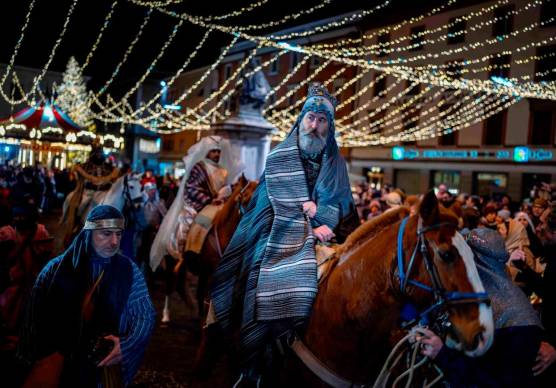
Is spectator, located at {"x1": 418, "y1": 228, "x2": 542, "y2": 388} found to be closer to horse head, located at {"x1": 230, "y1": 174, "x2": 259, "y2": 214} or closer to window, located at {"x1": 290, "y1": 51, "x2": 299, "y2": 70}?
horse head, located at {"x1": 230, "y1": 174, "x2": 259, "y2": 214}

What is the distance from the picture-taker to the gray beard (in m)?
3.93

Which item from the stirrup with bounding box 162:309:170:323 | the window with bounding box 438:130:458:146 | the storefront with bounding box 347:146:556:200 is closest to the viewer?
the stirrup with bounding box 162:309:170:323

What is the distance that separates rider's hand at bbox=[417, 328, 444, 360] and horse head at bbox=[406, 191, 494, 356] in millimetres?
320

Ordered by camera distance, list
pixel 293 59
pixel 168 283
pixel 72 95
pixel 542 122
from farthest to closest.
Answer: pixel 72 95, pixel 293 59, pixel 542 122, pixel 168 283

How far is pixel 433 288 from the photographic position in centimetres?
268

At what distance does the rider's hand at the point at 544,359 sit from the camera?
344 cm

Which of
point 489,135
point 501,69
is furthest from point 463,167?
point 501,69

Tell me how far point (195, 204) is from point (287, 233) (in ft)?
13.7

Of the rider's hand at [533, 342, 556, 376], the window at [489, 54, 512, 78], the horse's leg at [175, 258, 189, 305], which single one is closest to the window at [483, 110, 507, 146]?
the window at [489, 54, 512, 78]

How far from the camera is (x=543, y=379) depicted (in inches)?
145

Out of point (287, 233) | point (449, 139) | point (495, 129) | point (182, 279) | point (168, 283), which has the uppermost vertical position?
point (495, 129)

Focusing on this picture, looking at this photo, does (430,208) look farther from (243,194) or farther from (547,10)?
(547,10)

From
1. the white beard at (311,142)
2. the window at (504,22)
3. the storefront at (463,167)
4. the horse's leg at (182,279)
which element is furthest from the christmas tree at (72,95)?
the white beard at (311,142)

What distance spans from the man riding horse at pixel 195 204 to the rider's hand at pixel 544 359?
14.9 ft
